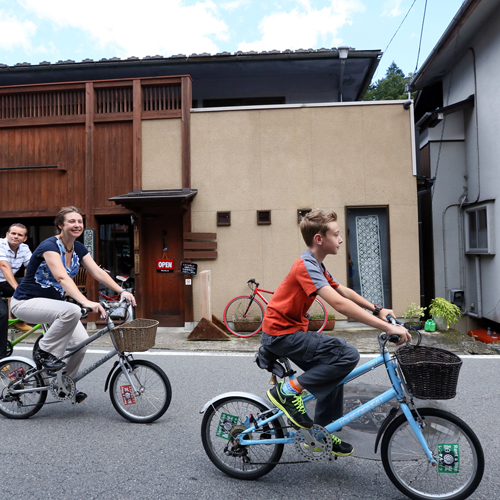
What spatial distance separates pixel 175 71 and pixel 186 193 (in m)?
3.68

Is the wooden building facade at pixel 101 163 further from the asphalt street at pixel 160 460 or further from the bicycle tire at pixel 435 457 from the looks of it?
the bicycle tire at pixel 435 457

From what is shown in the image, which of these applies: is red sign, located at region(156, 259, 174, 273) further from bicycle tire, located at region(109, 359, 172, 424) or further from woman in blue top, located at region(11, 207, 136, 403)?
bicycle tire, located at region(109, 359, 172, 424)

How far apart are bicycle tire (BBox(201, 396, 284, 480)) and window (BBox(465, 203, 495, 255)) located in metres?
8.78

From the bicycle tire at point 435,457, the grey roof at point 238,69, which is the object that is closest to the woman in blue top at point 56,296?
the bicycle tire at point 435,457

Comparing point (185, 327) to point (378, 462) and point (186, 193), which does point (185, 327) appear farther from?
Result: point (378, 462)

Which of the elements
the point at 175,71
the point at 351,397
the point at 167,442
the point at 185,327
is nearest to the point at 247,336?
the point at 185,327

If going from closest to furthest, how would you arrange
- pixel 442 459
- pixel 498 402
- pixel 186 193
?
1. pixel 442 459
2. pixel 498 402
3. pixel 186 193

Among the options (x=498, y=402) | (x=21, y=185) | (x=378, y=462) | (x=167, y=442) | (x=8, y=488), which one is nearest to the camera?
(x=8, y=488)

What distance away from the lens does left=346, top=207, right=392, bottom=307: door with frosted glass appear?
10.1 meters

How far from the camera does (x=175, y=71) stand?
37.3 feet

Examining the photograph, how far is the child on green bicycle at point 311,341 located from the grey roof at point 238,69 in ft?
28.6

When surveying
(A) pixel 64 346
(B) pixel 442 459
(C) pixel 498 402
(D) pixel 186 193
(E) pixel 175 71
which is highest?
(E) pixel 175 71

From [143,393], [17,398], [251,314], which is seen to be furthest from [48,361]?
[251,314]

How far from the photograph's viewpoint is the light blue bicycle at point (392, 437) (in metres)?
2.72
